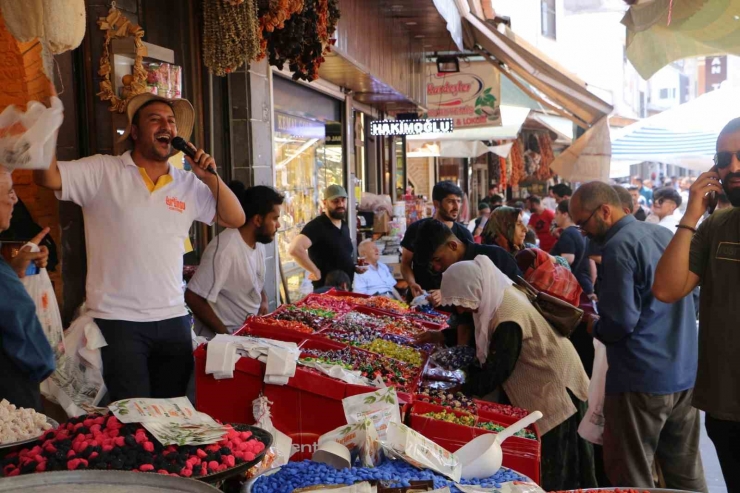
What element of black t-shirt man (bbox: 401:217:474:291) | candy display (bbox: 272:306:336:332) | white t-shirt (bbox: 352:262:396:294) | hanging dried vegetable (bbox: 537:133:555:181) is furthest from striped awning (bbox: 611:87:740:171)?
hanging dried vegetable (bbox: 537:133:555:181)

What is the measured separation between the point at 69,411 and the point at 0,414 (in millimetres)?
1017

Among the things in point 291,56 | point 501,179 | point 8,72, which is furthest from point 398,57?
point 501,179

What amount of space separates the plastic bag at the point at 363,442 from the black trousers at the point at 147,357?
4.30ft

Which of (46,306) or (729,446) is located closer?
(729,446)

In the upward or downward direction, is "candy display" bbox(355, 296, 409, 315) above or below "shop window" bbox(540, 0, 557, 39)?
below

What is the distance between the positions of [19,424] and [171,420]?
1.90 feet

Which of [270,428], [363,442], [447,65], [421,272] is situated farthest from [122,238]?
[447,65]

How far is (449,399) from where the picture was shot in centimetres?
409

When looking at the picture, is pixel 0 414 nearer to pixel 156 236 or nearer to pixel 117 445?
pixel 117 445

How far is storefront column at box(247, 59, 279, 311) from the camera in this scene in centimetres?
623

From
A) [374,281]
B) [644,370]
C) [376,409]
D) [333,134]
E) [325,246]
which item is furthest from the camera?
[333,134]

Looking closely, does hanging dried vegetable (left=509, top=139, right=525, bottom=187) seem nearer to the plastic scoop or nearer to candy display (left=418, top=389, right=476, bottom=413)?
candy display (left=418, top=389, right=476, bottom=413)

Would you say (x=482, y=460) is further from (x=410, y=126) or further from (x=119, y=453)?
(x=410, y=126)

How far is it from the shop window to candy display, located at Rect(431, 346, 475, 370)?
25.8 meters
